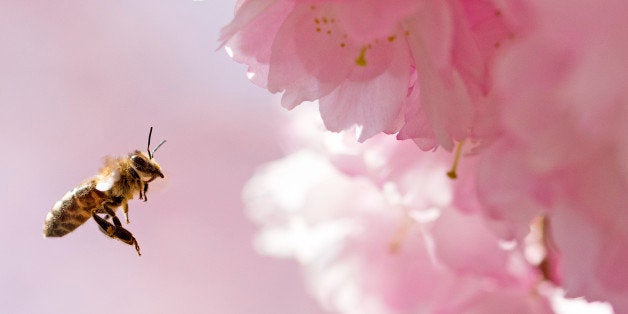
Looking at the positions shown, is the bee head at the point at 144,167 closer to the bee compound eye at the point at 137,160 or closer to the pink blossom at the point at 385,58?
the bee compound eye at the point at 137,160

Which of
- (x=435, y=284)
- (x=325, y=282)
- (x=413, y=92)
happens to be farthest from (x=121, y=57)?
(x=413, y=92)

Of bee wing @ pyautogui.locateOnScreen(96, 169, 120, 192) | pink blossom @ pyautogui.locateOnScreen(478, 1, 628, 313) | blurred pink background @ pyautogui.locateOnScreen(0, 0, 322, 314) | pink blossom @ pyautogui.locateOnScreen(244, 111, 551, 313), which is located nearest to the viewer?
pink blossom @ pyautogui.locateOnScreen(478, 1, 628, 313)

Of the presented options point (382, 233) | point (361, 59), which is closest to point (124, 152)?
point (382, 233)

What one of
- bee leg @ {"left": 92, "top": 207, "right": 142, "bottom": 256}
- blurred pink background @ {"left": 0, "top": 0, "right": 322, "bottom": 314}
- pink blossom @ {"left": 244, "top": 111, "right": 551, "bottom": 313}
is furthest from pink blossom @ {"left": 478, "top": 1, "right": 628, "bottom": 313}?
blurred pink background @ {"left": 0, "top": 0, "right": 322, "bottom": 314}

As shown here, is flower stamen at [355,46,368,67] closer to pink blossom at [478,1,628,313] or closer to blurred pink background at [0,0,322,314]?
pink blossom at [478,1,628,313]

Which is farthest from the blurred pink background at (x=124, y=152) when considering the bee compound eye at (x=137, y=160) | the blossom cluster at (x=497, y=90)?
the blossom cluster at (x=497, y=90)

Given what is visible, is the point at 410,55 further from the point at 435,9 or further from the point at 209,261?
the point at 209,261

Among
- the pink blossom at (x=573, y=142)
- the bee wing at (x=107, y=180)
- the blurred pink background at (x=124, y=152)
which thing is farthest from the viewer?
the blurred pink background at (x=124, y=152)
